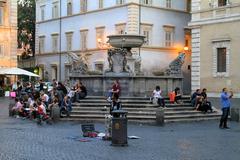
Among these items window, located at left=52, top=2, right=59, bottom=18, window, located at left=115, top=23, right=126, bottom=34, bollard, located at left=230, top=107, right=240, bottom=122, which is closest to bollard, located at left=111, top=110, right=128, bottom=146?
bollard, located at left=230, top=107, right=240, bottom=122

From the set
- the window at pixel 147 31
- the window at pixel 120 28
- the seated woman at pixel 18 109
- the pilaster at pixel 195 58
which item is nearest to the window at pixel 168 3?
the window at pixel 147 31

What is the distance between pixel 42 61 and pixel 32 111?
39809 millimetres

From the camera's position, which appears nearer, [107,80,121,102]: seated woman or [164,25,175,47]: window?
[107,80,121,102]: seated woman

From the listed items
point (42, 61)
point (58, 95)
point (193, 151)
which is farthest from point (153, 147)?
point (42, 61)

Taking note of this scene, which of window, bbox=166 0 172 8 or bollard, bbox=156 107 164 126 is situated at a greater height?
window, bbox=166 0 172 8

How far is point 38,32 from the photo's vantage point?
6494 cm

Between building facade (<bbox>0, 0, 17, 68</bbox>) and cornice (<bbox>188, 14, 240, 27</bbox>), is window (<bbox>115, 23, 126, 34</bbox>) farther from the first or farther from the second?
building facade (<bbox>0, 0, 17, 68</bbox>)

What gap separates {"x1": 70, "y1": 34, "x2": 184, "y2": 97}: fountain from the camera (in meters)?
26.4

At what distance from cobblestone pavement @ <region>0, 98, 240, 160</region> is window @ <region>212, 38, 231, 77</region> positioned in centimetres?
1824

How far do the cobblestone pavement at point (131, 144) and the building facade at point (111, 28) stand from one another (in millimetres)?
25324

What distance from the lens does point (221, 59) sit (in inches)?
1591

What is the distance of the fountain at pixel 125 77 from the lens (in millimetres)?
26422

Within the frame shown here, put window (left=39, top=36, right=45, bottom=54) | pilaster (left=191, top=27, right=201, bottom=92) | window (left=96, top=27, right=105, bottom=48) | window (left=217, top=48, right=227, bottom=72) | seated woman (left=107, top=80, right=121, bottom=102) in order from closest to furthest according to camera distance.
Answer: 1. seated woman (left=107, top=80, right=121, bottom=102)
2. window (left=217, top=48, right=227, bottom=72)
3. pilaster (left=191, top=27, right=201, bottom=92)
4. window (left=96, top=27, right=105, bottom=48)
5. window (left=39, top=36, right=45, bottom=54)

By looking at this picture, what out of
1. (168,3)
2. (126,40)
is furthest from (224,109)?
(168,3)
